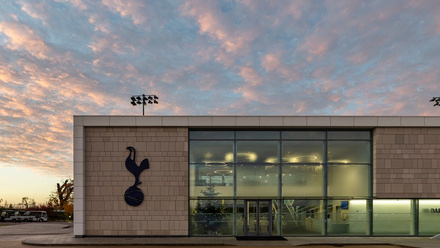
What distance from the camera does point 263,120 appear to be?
18422 millimetres

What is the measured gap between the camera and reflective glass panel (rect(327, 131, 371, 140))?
62.5ft

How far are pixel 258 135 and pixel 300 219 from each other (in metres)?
5.43

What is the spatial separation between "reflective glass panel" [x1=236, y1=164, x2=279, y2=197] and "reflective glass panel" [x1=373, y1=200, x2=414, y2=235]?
6.07 metres

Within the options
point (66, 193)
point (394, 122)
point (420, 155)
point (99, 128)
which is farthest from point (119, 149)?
point (66, 193)

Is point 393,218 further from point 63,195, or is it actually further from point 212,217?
point 63,195

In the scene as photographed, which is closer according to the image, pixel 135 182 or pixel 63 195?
pixel 135 182

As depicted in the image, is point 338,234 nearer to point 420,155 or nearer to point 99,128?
point 420,155

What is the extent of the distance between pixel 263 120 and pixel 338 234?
790 centimetres

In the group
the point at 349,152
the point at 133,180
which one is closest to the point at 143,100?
the point at 133,180

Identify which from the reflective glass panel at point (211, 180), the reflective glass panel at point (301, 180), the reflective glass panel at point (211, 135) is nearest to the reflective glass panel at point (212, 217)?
the reflective glass panel at point (211, 180)

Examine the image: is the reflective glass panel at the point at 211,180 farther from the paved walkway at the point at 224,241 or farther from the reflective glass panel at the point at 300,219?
the reflective glass panel at the point at 300,219

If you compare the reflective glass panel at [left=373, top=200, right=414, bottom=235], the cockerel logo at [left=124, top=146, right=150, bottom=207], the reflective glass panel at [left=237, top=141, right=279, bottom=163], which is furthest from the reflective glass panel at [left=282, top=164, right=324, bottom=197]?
the cockerel logo at [left=124, top=146, right=150, bottom=207]

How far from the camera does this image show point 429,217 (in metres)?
18.6

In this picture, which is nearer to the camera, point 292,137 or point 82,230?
point 82,230
